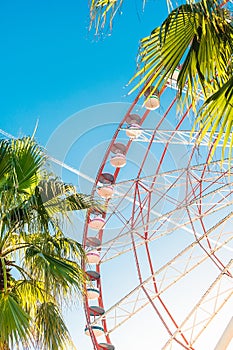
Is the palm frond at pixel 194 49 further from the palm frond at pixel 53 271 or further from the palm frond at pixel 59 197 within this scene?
the palm frond at pixel 59 197

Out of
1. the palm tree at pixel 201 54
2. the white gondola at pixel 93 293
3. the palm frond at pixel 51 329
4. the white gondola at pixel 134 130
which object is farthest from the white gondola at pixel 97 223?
the palm tree at pixel 201 54

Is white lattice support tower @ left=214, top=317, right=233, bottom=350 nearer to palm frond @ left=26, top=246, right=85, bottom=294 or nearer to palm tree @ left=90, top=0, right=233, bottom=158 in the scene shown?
palm frond @ left=26, top=246, right=85, bottom=294

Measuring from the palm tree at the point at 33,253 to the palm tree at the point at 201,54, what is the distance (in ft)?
12.3

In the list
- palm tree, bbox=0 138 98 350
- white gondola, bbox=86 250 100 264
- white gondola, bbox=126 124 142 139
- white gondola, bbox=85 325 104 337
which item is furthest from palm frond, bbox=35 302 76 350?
white gondola, bbox=126 124 142 139

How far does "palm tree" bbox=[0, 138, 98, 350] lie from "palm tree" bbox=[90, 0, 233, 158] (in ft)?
12.3

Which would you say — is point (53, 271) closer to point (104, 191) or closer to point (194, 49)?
point (194, 49)

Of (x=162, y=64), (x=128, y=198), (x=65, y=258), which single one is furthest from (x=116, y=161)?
(x=162, y=64)

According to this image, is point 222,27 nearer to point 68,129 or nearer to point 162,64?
point 162,64

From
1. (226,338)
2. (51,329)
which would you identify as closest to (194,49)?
(51,329)

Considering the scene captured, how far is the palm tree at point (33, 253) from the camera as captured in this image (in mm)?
7961

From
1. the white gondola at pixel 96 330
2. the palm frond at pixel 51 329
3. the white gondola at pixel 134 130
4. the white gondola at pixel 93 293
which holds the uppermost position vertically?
the white gondola at pixel 134 130

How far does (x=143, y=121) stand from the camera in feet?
62.0

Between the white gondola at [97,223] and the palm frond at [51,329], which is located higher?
the white gondola at [97,223]

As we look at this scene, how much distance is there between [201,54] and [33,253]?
4.37 m
